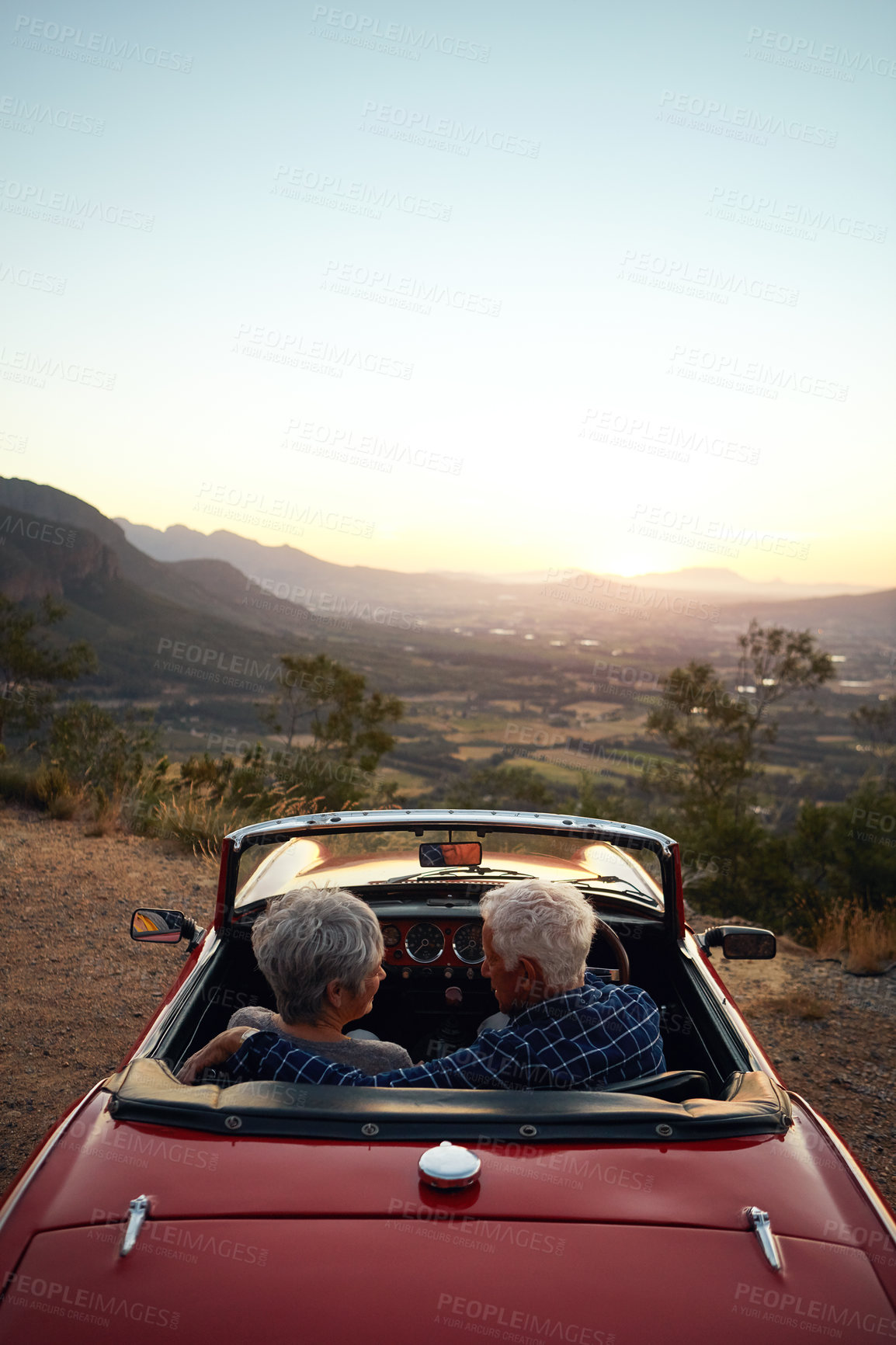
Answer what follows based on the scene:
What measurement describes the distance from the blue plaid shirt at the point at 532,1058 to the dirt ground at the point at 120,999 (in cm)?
265

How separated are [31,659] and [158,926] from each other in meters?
16.5

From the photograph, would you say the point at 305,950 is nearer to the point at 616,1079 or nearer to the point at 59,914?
the point at 616,1079

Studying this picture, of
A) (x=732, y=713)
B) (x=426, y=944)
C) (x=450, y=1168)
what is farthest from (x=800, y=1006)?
(x=732, y=713)

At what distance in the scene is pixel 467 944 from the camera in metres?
3.33

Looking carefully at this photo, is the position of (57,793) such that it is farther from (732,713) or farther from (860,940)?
(732,713)

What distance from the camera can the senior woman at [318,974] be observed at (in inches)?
80.0

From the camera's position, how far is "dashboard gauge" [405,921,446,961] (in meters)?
3.33

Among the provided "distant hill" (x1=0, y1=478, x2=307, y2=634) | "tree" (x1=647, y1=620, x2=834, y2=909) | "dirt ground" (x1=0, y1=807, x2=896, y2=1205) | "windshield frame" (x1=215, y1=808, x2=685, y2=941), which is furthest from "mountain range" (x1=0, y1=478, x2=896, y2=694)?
"windshield frame" (x1=215, y1=808, x2=685, y2=941)

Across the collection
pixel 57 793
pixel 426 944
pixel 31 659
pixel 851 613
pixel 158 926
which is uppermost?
pixel 851 613

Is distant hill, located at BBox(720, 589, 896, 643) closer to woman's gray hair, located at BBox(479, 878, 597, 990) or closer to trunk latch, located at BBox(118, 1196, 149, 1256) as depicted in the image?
woman's gray hair, located at BBox(479, 878, 597, 990)

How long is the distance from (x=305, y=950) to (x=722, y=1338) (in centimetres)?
120

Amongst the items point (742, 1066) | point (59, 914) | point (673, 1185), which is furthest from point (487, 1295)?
point (59, 914)

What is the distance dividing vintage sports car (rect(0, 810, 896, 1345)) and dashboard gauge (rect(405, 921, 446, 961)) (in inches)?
50.0

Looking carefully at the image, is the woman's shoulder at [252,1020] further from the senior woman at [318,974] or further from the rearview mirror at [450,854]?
the rearview mirror at [450,854]
